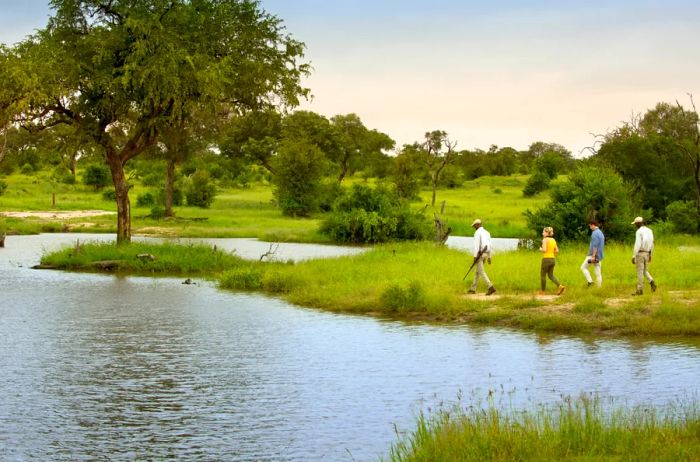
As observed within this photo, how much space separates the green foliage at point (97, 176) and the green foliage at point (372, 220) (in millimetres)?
43631

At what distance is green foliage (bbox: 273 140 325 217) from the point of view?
69.6 meters

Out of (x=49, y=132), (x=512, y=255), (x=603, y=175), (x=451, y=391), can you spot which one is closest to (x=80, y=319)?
(x=451, y=391)

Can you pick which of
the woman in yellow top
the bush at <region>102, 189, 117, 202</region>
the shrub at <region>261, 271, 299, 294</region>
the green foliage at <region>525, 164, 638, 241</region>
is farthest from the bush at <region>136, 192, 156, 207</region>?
the woman in yellow top

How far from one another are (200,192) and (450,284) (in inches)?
1993

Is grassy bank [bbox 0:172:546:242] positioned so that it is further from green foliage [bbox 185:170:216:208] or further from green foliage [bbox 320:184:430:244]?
green foliage [bbox 320:184:430:244]

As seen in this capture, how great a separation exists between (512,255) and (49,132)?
2254cm

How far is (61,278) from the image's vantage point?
3428 centimetres

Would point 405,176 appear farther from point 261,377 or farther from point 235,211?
point 261,377

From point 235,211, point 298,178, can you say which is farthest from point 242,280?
point 235,211

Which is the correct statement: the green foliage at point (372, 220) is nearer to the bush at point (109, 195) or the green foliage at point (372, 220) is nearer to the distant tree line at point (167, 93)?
the distant tree line at point (167, 93)

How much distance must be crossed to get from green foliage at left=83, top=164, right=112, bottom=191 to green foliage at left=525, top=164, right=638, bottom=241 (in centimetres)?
6152

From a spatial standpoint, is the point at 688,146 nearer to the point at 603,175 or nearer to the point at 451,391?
the point at 603,175

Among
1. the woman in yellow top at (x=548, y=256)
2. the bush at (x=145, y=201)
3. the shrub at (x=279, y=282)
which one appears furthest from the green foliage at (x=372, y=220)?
the bush at (x=145, y=201)

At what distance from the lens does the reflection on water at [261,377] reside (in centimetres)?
1317
